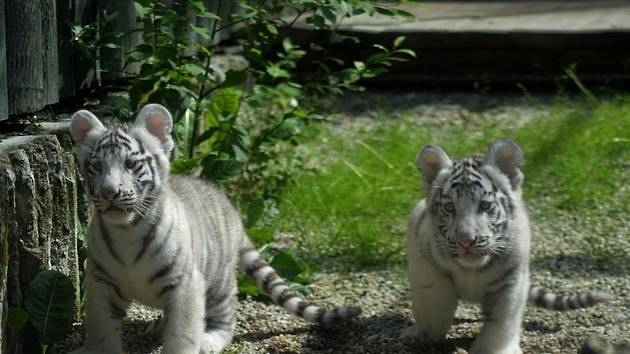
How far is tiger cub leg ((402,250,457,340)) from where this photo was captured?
482 cm

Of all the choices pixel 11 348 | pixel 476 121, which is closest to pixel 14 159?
pixel 11 348

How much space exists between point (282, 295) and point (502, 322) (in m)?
1.06

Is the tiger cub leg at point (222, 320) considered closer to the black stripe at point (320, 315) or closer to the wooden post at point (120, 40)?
the black stripe at point (320, 315)

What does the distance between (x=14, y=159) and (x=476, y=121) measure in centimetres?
498

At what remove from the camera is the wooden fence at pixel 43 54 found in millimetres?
4758

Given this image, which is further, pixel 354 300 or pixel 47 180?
pixel 354 300

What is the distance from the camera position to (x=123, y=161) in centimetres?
429

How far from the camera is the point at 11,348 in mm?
4383

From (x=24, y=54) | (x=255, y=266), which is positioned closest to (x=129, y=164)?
(x=24, y=54)

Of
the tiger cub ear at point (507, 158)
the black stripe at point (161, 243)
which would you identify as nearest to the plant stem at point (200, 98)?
the black stripe at point (161, 243)

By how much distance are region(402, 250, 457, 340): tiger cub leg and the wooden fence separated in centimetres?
191

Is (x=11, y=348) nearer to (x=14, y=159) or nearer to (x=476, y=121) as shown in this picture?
(x=14, y=159)

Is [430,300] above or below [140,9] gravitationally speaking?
below

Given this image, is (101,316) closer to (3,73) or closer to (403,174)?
(3,73)
